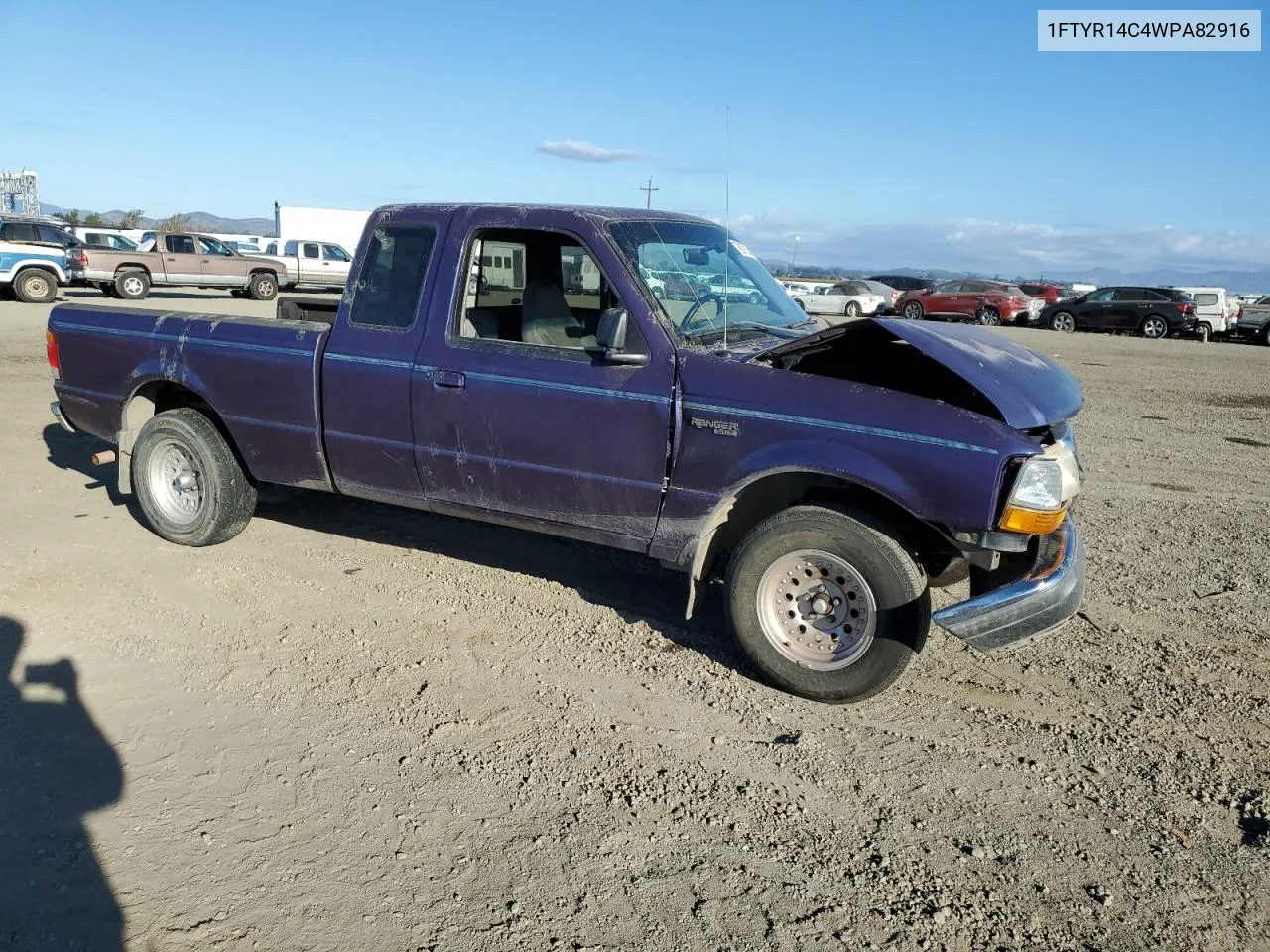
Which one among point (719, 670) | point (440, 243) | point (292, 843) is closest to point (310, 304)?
point (440, 243)

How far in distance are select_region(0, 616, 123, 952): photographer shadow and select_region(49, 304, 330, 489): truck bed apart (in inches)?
64.0

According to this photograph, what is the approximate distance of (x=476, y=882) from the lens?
291 cm

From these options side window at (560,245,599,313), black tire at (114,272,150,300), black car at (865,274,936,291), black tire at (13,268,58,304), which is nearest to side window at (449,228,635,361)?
side window at (560,245,599,313)

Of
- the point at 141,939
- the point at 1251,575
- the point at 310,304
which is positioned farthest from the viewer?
the point at 310,304

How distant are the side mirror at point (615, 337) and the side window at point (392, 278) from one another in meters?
1.21

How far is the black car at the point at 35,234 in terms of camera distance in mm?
22875

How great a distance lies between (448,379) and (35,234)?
2398cm

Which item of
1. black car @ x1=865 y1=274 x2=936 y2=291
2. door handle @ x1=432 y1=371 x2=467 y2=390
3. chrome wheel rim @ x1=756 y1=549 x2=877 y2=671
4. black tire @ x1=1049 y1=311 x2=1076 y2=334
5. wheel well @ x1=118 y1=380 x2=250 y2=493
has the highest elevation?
black car @ x1=865 y1=274 x2=936 y2=291

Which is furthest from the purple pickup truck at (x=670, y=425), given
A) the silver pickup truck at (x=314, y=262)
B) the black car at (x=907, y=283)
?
the black car at (x=907, y=283)

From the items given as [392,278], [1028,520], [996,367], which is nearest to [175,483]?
[392,278]

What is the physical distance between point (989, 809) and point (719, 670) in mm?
1369

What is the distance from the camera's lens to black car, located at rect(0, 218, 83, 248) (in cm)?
2288

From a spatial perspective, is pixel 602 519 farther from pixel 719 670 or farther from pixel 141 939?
pixel 141 939

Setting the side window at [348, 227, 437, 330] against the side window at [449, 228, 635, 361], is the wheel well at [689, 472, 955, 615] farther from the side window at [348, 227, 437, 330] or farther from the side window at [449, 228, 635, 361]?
the side window at [348, 227, 437, 330]
